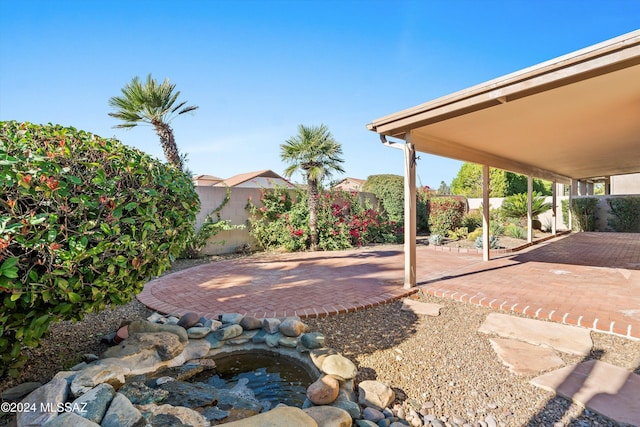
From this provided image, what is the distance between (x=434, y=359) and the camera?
9.25ft

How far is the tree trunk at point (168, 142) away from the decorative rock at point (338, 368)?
6.75 meters

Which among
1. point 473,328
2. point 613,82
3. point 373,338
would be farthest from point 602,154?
point 373,338

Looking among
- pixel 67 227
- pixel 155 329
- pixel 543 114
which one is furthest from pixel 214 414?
pixel 543 114

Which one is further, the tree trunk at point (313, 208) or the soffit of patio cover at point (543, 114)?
the tree trunk at point (313, 208)

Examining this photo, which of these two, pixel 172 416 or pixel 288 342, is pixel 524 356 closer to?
pixel 288 342

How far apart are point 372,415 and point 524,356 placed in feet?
5.76

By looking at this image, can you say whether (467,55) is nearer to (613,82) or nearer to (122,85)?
(613,82)

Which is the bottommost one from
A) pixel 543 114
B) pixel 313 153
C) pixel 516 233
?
pixel 516 233

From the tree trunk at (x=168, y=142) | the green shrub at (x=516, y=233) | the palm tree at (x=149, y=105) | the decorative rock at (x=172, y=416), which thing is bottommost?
the decorative rock at (x=172, y=416)

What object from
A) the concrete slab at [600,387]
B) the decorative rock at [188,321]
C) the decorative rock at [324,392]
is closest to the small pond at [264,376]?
the decorative rock at [324,392]

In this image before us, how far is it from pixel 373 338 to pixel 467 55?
322 inches

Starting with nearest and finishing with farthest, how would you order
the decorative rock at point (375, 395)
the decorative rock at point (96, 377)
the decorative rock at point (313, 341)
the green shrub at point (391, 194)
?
the decorative rock at point (96, 377), the decorative rock at point (375, 395), the decorative rock at point (313, 341), the green shrub at point (391, 194)

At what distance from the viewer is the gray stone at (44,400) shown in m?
1.69

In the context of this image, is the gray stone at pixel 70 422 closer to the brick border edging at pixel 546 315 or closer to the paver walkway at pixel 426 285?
the paver walkway at pixel 426 285
